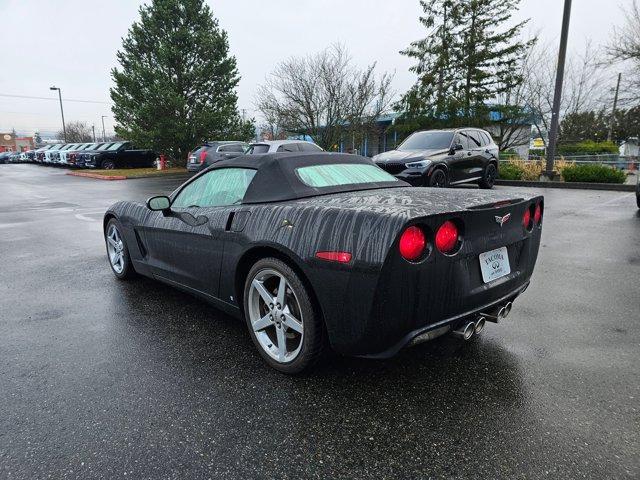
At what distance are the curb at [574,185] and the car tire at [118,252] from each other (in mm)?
13670

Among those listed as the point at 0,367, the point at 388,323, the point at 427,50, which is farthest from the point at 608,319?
the point at 427,50

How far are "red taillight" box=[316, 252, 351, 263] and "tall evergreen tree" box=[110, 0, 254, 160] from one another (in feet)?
83.7

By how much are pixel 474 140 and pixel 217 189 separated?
1013cm

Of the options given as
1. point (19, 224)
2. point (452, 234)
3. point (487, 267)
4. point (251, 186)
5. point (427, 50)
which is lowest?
point (19, 224)

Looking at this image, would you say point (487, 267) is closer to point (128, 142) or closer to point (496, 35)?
point (496, 35)

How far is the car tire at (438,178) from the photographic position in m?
9.95

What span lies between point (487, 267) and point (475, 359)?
0.70 m

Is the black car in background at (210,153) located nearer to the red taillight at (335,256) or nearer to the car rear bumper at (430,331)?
the red taillight at (335,256)

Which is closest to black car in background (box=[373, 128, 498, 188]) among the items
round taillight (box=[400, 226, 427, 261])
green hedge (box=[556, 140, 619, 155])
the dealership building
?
round taillight (box=[400, 226, 427, 261])

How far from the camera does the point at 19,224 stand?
8672 millimetres

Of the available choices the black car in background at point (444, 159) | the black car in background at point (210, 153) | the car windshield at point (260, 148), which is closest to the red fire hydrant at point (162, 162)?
the black car in background at point (210, 153)

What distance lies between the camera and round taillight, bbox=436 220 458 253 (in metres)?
2.30

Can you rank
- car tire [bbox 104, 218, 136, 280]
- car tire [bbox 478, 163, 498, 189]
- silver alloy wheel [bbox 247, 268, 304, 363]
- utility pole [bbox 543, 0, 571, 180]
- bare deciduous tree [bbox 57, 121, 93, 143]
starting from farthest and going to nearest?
bare deciduous tree [bbox 57, 121, 93, 143] < utility pole [bbox 543, 0, 571, 180] < car tire [bbox 478, 163, 498, 189] < car tire [bbox 104, 218, 136, 280] < silver alloy wheel [bbox 247, 268, 304, 363]

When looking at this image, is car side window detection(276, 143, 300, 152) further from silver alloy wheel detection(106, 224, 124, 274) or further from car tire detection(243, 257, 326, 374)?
car tire detection(243, 257, 326, 374)
